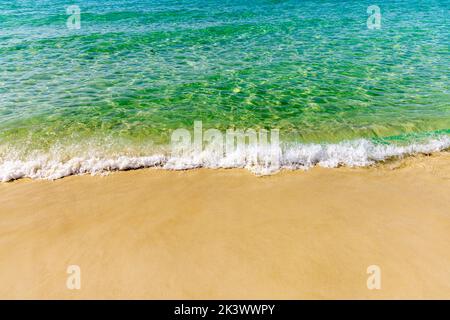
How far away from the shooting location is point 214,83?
1259 centimetres

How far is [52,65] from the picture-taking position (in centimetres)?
1441

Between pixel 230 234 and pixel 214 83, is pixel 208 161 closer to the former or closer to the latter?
pixel 230 234

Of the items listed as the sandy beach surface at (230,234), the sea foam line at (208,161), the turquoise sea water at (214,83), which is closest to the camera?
the sandy beach surface at (230,234)

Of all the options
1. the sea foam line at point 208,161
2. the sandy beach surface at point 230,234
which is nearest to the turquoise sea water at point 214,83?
the sea foam line at point 208,161

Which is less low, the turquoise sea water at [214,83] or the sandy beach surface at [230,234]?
the turquoise sea water at [214,83]

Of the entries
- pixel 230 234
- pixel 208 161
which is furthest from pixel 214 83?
pixel 230 234

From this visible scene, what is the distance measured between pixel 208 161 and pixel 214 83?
5338mm

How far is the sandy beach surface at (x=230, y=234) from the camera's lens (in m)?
4.94

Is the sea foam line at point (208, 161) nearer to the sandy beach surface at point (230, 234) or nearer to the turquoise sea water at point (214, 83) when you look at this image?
the turquoise sea water at point (214, 83)

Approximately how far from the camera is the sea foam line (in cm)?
773

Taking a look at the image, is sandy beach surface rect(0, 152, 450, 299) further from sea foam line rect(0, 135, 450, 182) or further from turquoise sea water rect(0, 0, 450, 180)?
turquoise sea water rect(0, 0, 450, 180)

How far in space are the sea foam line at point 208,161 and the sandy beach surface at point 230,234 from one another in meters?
0.27
